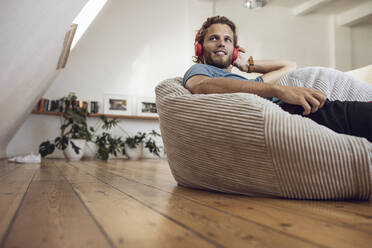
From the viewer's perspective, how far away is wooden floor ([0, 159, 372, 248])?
0.58m

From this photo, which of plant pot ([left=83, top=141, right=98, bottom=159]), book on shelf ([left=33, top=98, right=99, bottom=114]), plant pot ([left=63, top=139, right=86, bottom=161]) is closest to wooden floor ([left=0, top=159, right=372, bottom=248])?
plant pot ([left=63, top=139, right=86, bottom=161])

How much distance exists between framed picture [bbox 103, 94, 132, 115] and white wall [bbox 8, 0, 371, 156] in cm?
10

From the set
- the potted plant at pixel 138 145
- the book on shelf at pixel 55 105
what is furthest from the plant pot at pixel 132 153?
the book on shelf at pixel 55 105

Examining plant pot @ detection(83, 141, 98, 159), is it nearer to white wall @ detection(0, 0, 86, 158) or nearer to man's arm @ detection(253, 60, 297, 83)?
white wall @ detection(0, 0, 86, 158)

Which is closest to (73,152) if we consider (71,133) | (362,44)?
(71,133)

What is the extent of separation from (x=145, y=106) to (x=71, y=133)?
1.30 m

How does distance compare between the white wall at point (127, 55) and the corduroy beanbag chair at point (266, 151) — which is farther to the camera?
the white wall at point (127, 55)

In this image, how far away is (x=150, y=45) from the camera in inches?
212

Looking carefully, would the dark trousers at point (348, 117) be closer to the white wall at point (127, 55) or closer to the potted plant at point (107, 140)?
the potted plant at point (107, 140)

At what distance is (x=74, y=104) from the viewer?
15.1 feet

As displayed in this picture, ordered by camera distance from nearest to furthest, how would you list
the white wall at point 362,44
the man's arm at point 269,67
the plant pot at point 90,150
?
the man's arm at point 269,67, the plant pot at point 90,150, the white wall at point 362,44

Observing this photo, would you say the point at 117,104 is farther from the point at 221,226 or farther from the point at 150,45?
the point at 221,226

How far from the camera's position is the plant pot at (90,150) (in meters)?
4.78

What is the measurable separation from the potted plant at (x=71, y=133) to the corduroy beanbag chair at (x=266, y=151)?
3207 millimetres
